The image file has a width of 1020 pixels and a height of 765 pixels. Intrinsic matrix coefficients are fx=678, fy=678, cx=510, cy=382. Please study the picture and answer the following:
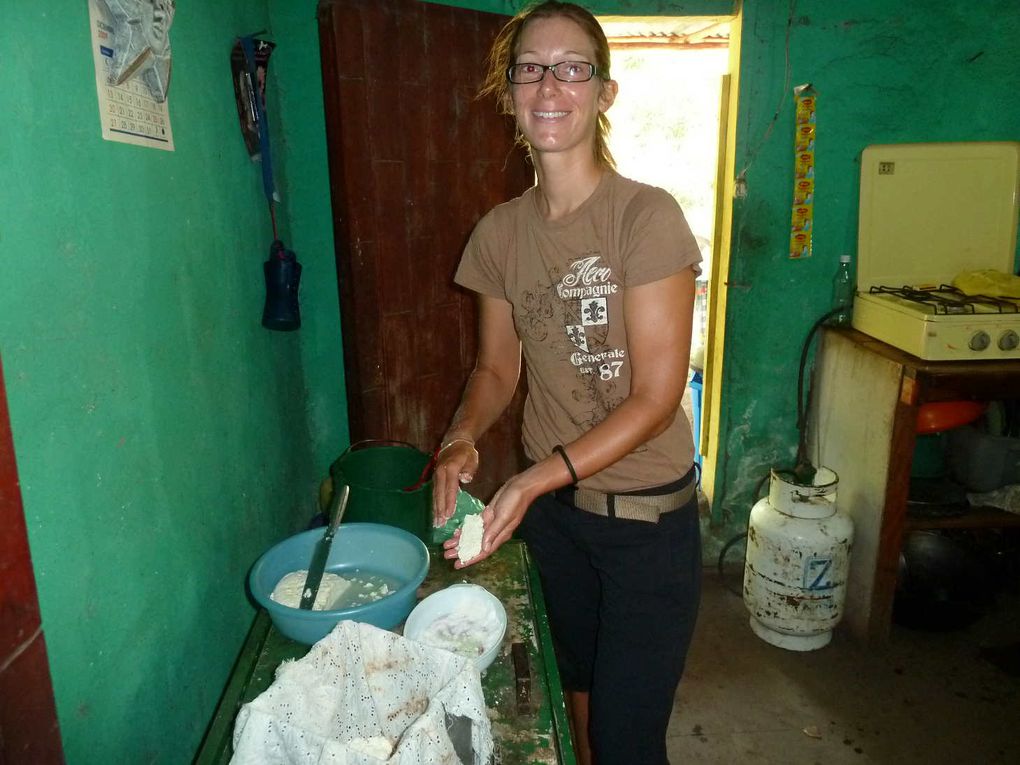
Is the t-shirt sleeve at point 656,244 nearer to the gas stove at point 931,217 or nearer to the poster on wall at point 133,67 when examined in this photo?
the poster on wall at point 133,67

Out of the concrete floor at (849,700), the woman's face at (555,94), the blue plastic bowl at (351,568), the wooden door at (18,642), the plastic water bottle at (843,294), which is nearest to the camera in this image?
the wooden door at (18,642)

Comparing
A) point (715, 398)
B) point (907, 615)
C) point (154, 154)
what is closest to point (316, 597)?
point (154, 154)

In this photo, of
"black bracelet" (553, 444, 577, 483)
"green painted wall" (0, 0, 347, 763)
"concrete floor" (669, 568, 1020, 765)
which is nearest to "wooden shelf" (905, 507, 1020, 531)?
"concrete floor" (669, 568, 1020, 765)

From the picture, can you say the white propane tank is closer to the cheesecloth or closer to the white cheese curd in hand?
the white cheese curd in hand

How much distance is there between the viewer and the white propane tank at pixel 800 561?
2525 mm

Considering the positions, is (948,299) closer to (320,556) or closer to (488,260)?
(488,260)

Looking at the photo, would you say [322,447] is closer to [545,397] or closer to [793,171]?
[545,397]

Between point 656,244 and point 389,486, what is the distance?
1.22 metres

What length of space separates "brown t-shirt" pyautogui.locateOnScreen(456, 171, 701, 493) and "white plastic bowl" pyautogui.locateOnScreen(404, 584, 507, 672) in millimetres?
341

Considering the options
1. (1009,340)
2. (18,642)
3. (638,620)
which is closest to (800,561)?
(1009,340)

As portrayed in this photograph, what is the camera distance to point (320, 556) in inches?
53.4

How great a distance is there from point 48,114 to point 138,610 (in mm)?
736

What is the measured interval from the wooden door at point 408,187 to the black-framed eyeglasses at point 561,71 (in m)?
1.10

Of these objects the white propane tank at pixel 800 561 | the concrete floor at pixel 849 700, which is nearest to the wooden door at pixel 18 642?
the concrete floor at pixel 849 700
